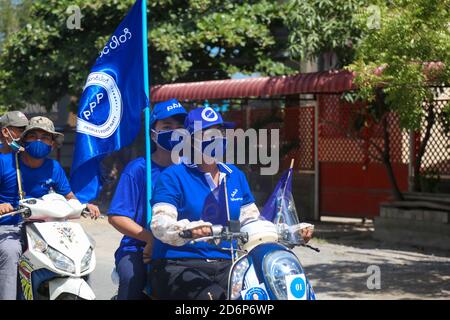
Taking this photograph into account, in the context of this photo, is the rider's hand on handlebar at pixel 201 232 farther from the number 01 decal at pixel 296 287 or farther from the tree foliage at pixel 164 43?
the tree foliage at pixel 164 43

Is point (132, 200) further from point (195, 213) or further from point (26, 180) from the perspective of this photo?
point (26, 180)

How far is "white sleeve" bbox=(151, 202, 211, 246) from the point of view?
13.6ft

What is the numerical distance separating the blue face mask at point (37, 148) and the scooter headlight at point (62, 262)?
3.08 feet

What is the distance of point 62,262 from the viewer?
5.15 metres

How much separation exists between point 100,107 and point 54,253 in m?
1.04

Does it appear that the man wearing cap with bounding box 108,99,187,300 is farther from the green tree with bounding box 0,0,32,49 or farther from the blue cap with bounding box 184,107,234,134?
the green tree with bounding box 0,0,32,49

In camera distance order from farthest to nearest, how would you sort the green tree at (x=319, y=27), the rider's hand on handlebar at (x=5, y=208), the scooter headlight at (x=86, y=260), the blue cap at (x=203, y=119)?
the green tree at (x=319, y=27) < the rider's hand on handlebar at (x=5, y=208) < the scooter headlight at (x=86, y=260) < the blue cap at (x=203, y=119)

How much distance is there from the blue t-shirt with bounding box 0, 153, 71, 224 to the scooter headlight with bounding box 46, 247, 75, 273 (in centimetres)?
88

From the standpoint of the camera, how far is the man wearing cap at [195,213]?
4301mm

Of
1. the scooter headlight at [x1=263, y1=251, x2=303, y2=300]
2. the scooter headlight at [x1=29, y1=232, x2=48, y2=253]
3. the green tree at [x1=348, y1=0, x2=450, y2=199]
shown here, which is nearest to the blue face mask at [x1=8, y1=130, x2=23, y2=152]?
the scooter headlight at [x1=29, y1=232, x2=48, y2=253]

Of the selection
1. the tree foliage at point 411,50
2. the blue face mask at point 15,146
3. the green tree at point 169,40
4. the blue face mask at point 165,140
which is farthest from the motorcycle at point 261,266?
the green tree at point 169,40

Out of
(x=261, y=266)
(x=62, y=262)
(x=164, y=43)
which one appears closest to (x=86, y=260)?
(x=62, y=262)

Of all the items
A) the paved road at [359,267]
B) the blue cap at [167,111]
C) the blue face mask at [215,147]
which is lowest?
the paved road at [359,267]
